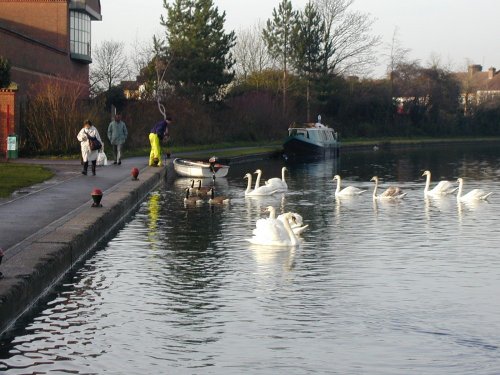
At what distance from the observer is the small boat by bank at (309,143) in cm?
5400

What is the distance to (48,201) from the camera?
20.5 metres

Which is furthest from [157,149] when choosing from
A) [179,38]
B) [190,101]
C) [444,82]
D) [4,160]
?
[444,82]

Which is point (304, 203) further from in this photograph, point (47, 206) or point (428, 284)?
point (428, 284)

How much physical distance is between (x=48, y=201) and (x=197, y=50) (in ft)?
147

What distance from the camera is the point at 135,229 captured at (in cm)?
1944

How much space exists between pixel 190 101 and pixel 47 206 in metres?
40.6

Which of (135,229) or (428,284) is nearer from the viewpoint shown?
(428,284)

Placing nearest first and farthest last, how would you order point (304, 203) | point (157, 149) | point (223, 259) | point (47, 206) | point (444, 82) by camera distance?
point (223, 259), point (47, 206), point (304, 203), point (157, 149), point (444, 82)

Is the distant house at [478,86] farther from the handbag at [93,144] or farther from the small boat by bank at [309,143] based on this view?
the handbag at [93,144]

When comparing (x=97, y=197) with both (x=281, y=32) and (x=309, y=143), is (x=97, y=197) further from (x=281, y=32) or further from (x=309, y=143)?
(x=281, y=32)

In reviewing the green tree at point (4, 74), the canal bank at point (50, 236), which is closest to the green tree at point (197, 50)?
the green tree at point (4, 74)

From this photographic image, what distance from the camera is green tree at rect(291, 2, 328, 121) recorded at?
7781cm

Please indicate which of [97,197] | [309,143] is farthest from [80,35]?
[97,197]

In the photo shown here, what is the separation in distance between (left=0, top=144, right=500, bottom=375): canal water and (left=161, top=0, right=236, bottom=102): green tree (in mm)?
42861
